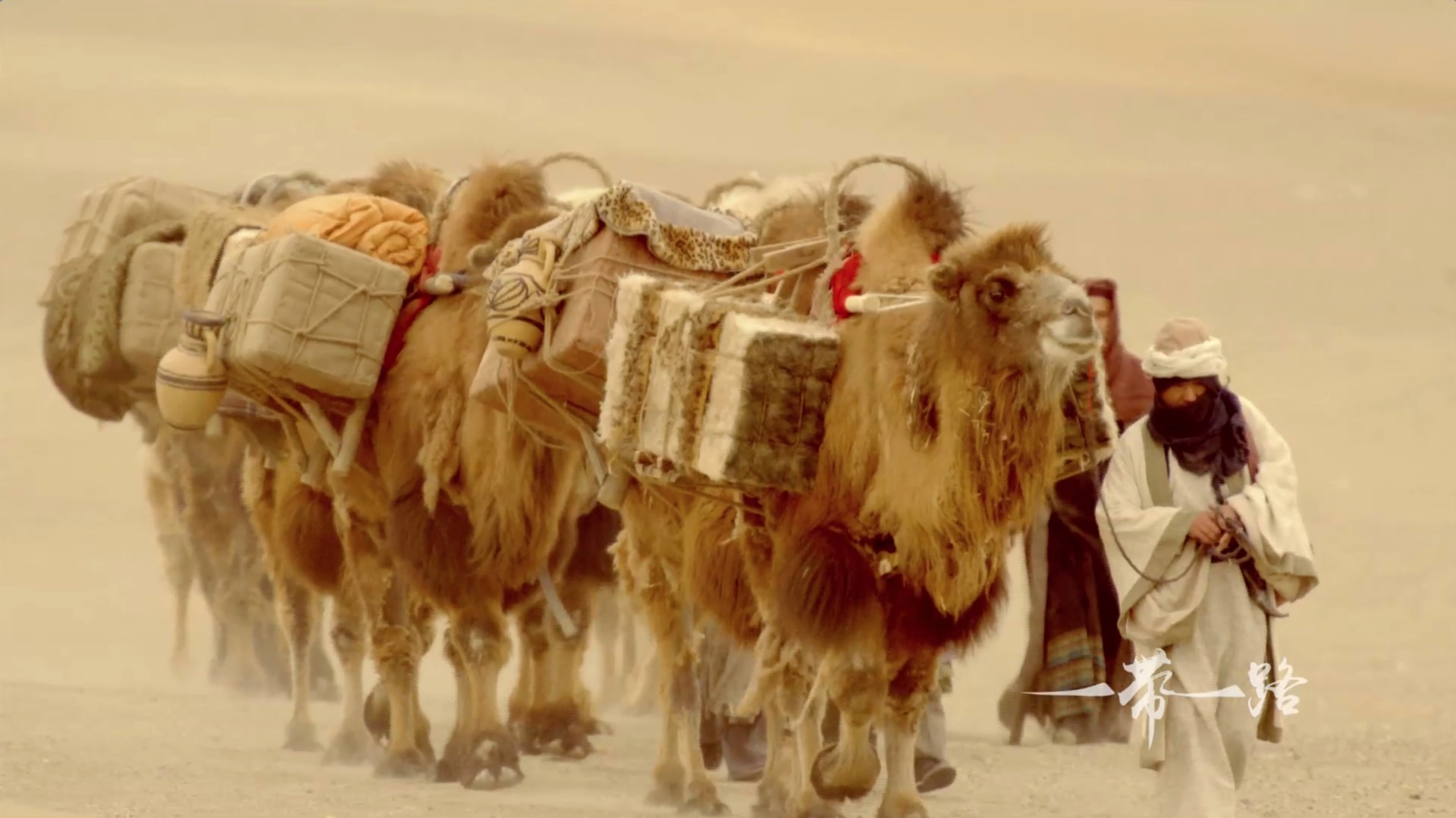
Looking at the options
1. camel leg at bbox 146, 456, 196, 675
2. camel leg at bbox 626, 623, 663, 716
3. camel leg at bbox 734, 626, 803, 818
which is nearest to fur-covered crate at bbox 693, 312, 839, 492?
camel leg at bbox 734, 626, 803, 818

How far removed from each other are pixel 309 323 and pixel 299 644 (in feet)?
7.48

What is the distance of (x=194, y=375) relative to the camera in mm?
11453

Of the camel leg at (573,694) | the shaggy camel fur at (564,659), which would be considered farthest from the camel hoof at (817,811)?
the camel leg at (573,694)

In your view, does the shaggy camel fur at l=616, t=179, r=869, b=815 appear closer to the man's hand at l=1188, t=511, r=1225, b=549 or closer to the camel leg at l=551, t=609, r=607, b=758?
the camel leg at l=551, t=609, r=607, b=758

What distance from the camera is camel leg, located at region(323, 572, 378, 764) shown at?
1226 cm

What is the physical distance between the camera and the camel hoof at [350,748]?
12.2 metres

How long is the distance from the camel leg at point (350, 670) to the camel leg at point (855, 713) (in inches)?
132

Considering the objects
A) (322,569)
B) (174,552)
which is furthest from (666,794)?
(174,552)

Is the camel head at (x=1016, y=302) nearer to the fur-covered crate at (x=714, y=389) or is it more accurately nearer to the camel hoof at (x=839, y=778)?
the fur-covered crate at (x=714, y=389)

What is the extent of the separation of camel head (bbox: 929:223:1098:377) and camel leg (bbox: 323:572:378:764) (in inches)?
176

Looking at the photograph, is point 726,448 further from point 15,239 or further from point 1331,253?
point 15,239

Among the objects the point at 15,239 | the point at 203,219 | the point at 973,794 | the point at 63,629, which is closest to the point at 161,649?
the point at 63,629

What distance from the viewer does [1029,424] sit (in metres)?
8.48

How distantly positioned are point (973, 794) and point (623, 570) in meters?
1.54
